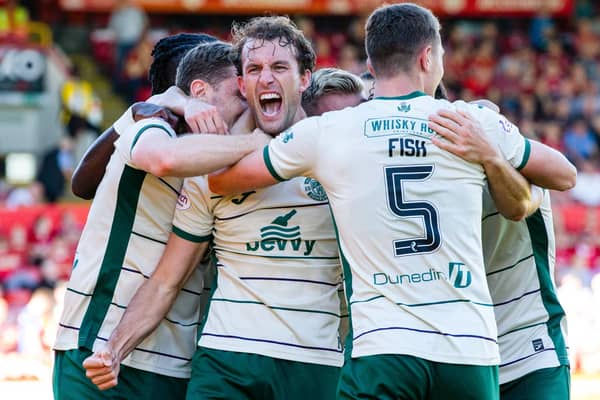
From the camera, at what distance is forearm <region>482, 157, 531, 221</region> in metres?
4.55

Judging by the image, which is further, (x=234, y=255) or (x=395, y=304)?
(x=234, y=255)

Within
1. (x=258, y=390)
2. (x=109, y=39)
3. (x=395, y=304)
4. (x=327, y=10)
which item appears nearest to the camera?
(x=395, y=304)

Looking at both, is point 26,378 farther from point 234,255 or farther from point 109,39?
point 109,39

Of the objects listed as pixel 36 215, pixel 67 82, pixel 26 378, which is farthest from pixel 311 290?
pixel 67 82

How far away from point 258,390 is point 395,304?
790mm

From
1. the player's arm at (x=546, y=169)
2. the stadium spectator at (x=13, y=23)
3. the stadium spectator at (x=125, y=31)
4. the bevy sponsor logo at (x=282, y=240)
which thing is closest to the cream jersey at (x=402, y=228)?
the player's arm at (x=546, y=169)

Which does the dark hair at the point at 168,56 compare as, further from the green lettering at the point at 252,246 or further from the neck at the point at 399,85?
the neck at the point at 399,85

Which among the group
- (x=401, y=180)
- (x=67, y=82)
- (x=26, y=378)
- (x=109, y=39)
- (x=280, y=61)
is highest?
(x=109, y=39)

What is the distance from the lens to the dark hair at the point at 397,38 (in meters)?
4.55

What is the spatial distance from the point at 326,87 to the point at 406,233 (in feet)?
4.33

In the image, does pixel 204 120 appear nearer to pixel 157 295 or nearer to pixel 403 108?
pixel 157 295

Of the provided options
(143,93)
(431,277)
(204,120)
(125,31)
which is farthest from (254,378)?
(125,31)

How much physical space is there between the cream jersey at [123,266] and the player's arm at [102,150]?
44 millimetres

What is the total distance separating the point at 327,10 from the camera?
23281 mm
